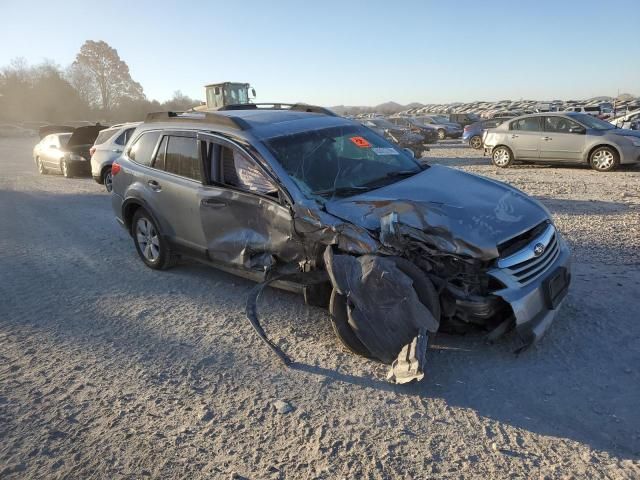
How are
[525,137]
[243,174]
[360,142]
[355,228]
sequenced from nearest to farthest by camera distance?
[355,228] → [243,174] → [360,142] → [525,137]

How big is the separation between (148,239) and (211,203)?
158cm

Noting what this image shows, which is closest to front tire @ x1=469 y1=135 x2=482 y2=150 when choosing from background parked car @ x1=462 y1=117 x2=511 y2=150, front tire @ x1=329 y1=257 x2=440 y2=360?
background parked car @ x1=462 y1=117 x2=511 y2=150

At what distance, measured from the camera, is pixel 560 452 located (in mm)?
2629

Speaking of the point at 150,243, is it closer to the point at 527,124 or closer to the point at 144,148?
the point at 144,148

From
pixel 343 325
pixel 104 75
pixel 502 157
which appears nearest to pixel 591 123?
pixel 502 157

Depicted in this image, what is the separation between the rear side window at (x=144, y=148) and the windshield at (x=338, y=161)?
1887 mm

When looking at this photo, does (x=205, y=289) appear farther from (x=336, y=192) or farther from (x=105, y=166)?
(x=105, y=166)

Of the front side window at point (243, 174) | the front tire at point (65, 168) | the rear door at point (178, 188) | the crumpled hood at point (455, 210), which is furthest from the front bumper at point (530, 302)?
the front tire at point (65, 168)

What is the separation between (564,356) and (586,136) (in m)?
10.7

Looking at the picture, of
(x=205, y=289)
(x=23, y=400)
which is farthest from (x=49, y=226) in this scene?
(x=23, y=400)

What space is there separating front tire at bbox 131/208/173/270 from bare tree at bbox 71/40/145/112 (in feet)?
252

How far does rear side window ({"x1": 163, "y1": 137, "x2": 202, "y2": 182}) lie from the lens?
494 centimetres

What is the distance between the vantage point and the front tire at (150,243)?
556 cm

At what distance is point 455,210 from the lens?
3.61m
